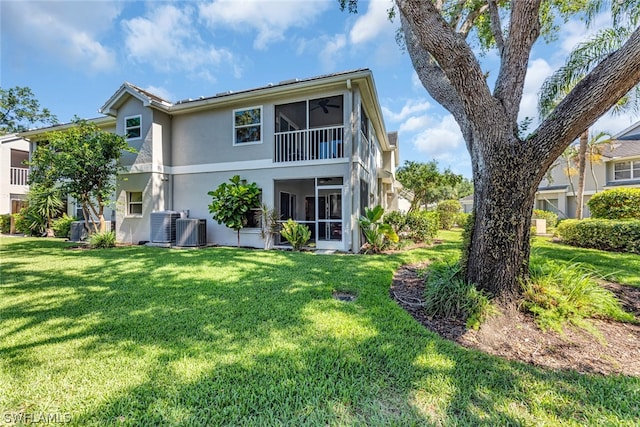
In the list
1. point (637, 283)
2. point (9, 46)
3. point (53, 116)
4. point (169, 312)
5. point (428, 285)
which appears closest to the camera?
point (169, 312)

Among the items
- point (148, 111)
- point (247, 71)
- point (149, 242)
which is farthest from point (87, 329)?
point (247, 71)

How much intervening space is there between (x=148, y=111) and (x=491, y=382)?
14.9 metres

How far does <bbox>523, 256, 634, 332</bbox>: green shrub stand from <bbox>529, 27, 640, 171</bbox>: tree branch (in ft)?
6.65

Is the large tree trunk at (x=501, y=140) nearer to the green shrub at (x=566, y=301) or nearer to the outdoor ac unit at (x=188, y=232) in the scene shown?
the green shrub at (x=566, y=301)

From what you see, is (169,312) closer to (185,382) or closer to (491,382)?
(185,382)

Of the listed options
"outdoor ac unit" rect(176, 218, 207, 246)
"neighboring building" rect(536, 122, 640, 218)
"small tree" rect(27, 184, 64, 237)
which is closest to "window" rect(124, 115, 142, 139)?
"outdoor ac unit" rect(176, 218, 207, 246)

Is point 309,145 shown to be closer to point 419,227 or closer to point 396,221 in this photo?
point 396,221

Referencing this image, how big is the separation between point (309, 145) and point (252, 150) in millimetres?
2539

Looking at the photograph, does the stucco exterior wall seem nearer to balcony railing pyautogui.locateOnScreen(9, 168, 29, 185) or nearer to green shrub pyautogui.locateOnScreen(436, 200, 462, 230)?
green shrub pyautogui.locateOnScreen(436, 200, 462, 230)

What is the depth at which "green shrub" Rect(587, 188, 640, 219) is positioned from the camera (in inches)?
453

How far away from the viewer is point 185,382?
2.61 m

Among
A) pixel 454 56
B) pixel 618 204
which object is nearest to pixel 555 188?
pixel 618 204

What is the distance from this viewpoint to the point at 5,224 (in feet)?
56.0

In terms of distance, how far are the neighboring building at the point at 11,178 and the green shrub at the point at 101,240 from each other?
14.7 metres
